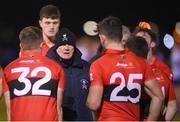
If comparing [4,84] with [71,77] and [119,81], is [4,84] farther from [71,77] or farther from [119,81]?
[119,81]

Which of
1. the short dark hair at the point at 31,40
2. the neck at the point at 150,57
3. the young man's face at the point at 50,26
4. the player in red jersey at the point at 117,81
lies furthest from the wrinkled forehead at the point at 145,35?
the short dark hair at the point at 31,40

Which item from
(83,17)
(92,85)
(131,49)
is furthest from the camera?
A: (83,17)

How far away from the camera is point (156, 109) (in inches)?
236

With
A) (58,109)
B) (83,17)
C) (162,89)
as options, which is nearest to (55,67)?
(58,109)

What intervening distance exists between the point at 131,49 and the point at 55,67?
2.50 feet

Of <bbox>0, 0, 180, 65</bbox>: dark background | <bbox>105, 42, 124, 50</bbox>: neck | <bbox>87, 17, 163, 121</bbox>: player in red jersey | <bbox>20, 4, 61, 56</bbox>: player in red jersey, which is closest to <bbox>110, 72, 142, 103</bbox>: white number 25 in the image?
<bbox>87, 17, 163, 121</bbox>: player in red jersey

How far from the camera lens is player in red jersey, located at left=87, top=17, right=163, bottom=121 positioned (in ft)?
18.8

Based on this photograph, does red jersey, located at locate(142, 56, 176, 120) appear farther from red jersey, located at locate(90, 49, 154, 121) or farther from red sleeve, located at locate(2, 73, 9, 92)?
red sleeve, located at locate(2, 73, 9, 92)

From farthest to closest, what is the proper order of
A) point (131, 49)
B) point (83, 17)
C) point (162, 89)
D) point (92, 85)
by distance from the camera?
point (83, 17), point (162, 89), point (131, 49), point (92, 85)

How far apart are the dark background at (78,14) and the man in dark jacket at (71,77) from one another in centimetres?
869

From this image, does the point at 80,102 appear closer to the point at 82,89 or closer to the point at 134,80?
the point at 82,89

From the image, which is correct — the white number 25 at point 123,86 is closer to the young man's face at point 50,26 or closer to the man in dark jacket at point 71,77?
the man in dark jacket at point 71,77

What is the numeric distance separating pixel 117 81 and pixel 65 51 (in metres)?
0.86

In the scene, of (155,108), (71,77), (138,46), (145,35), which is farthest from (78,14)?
(155,108)
